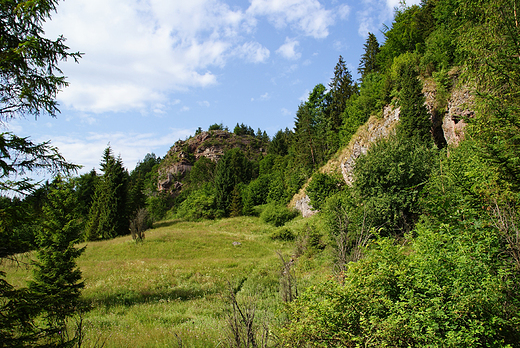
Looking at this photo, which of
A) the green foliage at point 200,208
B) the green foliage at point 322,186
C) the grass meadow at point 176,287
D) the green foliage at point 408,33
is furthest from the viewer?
the green foliage at point 200,208

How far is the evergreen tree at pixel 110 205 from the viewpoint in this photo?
3438 centimetres

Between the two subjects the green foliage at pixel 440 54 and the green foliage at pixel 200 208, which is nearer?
the green foliage at pixel 440 54

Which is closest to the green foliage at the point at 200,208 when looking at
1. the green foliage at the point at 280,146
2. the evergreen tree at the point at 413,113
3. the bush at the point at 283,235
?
the bush at the point at 283,235

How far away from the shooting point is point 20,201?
4754mm

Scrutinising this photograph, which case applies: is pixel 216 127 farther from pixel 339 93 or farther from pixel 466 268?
pixel 466 268

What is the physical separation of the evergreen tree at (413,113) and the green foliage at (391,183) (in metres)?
6.50

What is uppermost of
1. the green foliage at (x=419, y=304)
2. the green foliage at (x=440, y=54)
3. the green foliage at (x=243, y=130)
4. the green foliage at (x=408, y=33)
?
the green foliage at (x=243, y=130)

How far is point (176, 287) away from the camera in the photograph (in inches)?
537

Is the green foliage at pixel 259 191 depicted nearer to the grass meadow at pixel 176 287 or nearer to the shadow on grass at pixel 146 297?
the grass meadow at pixel 176 287

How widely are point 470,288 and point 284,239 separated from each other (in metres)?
25.1

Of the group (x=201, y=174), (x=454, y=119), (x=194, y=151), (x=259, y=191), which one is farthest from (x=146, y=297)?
(x=194, y=151)

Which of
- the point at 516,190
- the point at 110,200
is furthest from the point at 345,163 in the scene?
the point at 110,200

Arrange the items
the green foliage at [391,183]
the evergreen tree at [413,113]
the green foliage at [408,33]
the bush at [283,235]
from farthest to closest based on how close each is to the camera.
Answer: the green foliage at [408,33]
the bush at [283,235]
the evergreen tree at [413,113]
the green foliage at [391,183]

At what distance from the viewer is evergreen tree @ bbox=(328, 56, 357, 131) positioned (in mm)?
42650
